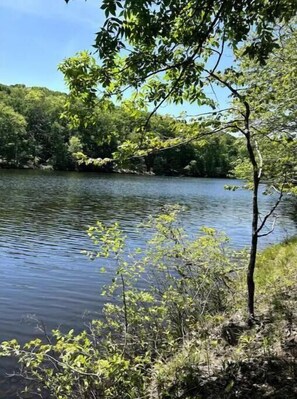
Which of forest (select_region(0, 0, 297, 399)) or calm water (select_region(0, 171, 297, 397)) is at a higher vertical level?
forest (select_region(0, 0, 297, 399))

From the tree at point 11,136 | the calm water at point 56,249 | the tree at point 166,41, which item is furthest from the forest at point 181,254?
the tree at point 11,136

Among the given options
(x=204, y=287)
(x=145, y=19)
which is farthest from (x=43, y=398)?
(x=145, y=19)

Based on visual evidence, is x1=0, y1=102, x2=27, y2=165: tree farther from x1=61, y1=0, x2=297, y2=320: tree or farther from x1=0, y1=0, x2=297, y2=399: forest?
x1=61, y1=0, x2=297, y2=320: tree

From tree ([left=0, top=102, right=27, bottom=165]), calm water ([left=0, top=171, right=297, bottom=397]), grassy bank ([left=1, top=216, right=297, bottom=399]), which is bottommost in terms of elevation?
calm water ([left=0, top=171, right=297, bottom=397])

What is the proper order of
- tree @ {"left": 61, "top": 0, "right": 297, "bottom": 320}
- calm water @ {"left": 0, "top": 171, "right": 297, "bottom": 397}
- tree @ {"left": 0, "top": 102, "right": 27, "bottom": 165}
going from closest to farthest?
tree @ {"left": 61, "top": 0, "right": 297, "bottom": 320}, calm water @ {"left": 0, "top": 171, "right": 297, "bottom": 397}, tree @ {"left": 0, "top": 102, "right": 27, "bottom": 165}

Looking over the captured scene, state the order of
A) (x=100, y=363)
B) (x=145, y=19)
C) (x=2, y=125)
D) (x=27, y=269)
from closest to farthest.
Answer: (x=145, y=19) < (x=100, y=363) < (x=27, y=269) < (x=2, y=125)

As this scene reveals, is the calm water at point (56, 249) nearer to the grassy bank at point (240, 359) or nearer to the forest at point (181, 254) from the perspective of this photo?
the forest at point (181, 254)

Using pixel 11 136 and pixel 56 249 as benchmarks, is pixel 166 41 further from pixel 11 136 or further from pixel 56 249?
pixel 11 136

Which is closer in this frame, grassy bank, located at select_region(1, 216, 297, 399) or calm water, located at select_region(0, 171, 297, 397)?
grassy bank, located at select_region(1, 216, 297, 399)

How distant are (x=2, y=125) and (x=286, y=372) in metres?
107

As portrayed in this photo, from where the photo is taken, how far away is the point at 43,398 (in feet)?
24.3

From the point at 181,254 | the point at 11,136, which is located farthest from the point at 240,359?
the point at 11,136

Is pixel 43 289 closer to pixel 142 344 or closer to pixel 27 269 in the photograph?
pixel 27 269

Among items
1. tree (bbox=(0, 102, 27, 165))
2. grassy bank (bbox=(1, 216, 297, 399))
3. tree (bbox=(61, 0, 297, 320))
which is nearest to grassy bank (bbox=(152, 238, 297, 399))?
grassy bank (bbox=(1, 216, 297, 399))
